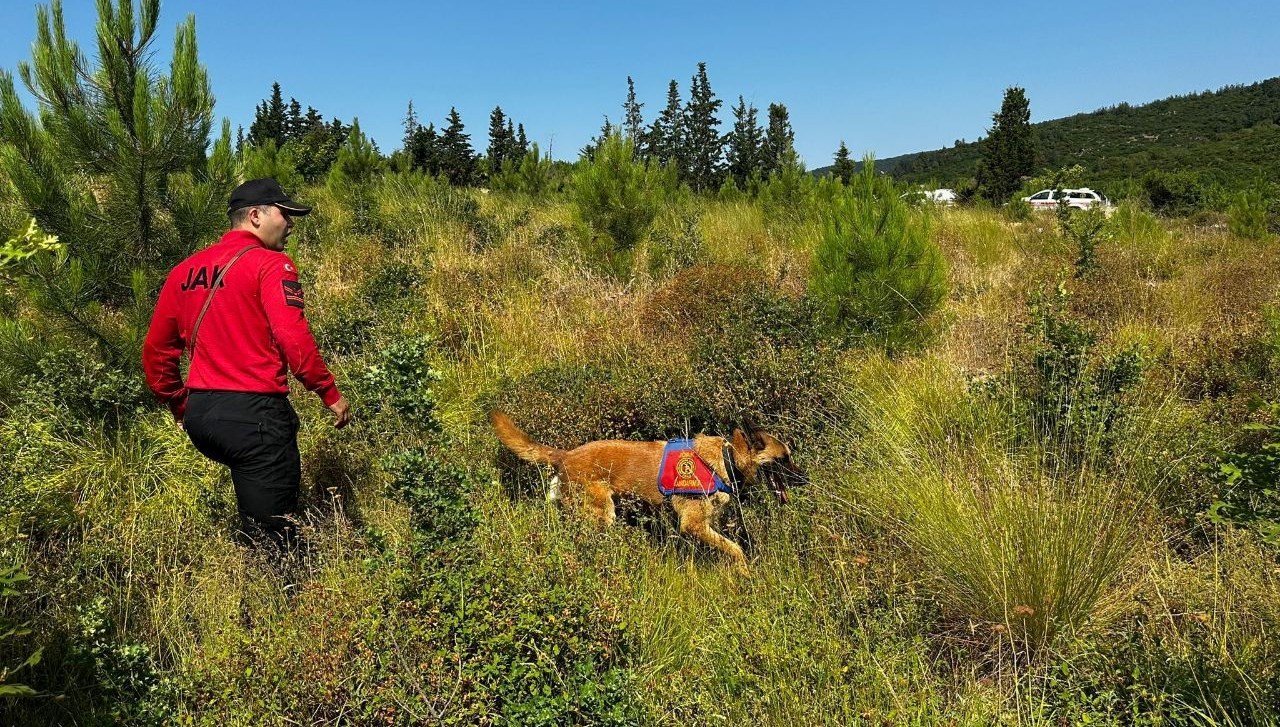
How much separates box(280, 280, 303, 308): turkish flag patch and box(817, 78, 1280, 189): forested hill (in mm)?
41616

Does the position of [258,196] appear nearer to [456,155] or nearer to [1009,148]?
[456,155]

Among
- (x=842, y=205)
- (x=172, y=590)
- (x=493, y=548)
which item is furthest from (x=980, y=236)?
(x=172, y=590)

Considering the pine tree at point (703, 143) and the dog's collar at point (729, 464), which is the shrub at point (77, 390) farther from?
the pine tree at point (703, 143)

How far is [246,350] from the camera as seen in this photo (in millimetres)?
2842

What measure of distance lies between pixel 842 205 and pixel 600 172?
291cm

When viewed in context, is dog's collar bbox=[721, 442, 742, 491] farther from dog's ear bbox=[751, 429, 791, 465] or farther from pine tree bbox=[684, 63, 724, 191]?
pine tree bbox=[684, 63, 724, 191]

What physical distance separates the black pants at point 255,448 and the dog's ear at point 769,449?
2.28 m

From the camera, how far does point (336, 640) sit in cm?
227

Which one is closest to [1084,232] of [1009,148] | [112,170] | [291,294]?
[291,294]

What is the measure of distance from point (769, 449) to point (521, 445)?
1336mm

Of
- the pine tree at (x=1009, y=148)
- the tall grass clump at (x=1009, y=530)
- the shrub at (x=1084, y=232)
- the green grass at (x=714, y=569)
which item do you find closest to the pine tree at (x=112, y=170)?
the green grass at (x=714, y=569)

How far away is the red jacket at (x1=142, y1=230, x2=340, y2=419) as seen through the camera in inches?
111

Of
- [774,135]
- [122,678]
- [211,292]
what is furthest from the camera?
[774,135]

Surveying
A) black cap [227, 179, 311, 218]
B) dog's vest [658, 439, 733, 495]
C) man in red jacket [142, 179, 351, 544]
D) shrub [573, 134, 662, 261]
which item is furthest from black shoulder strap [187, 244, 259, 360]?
shrub [573, 134, 662, 261]
